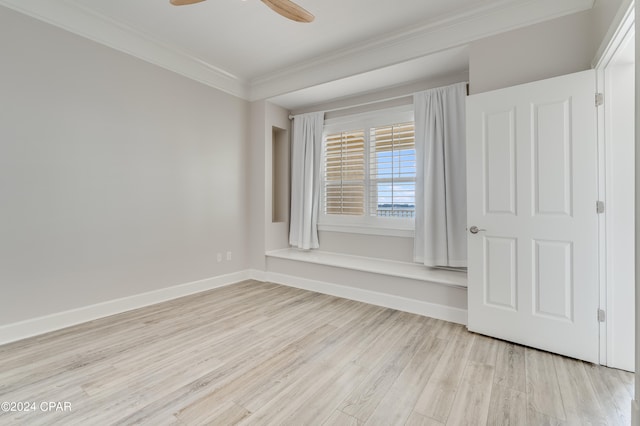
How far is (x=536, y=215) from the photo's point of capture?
89.9 inches

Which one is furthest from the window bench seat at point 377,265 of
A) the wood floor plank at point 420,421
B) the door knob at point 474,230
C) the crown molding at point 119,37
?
the crown molding at point 119,37

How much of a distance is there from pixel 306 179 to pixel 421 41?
226 cm

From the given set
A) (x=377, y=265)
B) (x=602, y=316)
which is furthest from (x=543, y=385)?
(x=377, y=265)

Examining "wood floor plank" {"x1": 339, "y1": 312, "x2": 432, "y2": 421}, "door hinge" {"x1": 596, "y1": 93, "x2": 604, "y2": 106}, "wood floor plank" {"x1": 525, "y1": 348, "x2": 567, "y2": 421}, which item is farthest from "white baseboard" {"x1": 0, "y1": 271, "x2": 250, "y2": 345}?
"door hinge" {"x1": 596, "y1": 93, "x2": 604, "y2": 106}

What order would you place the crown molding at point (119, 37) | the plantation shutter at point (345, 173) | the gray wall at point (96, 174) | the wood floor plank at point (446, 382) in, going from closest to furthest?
the wood floor plank at point (446, 382) < the gray wall at point (96, 174) < the crown molding at point (119, 37) < the plantation shutter at point (345, 173)

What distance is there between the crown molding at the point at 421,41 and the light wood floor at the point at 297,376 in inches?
105

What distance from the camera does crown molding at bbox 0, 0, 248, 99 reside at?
2.48 metres

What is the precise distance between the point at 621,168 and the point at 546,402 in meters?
1.62

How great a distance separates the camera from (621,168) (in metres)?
1.99

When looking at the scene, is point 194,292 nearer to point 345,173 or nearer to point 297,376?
point 297,376

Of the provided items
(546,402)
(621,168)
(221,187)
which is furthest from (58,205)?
(621,168)

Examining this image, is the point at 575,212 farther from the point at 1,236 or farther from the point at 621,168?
the point at 1,236

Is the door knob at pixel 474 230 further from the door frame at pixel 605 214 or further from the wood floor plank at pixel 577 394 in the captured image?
the wood floor plank at pixel 577 394

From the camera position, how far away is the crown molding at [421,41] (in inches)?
93.4
